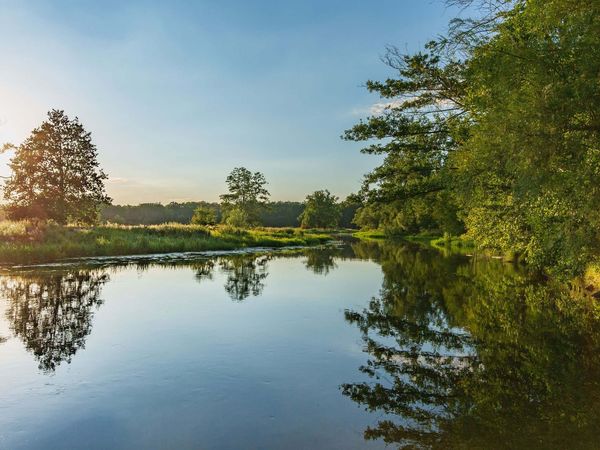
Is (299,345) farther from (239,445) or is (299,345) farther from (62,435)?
(62,435)

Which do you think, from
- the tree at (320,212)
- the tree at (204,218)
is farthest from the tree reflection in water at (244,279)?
the tree at (320,212)

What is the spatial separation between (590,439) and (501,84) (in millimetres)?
7488

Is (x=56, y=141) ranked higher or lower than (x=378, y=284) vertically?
higher

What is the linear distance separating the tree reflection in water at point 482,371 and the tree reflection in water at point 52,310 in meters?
6.88

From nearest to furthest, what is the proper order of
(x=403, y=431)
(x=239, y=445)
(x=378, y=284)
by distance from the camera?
1. (x=239, y=445)
2. (x=403, y=431)
3. (x=378, y=284)

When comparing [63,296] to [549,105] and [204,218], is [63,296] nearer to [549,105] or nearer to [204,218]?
[549,105]

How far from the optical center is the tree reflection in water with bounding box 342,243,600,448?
6352 millimetres

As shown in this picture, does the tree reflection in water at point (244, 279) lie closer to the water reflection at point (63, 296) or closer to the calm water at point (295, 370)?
the water reflection at point (63, 296)

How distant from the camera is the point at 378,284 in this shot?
22109mm

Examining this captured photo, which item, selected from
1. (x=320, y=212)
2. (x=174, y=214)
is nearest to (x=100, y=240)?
(x=320, y=212)

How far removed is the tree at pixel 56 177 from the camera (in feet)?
136

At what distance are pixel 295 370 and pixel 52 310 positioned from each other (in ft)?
31.2

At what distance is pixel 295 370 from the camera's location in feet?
29.5

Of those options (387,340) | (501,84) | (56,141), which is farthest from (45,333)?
(56,141)
